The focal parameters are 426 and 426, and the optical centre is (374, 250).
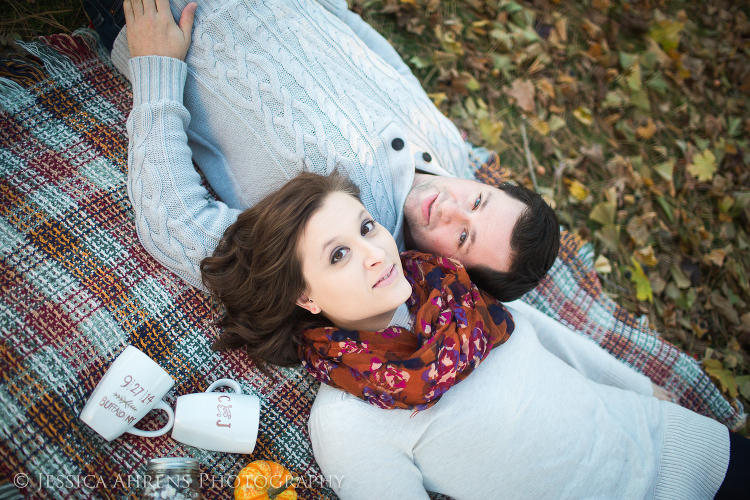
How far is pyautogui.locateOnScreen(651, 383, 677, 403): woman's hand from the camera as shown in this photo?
2.73m

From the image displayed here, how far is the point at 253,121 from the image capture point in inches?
90.1

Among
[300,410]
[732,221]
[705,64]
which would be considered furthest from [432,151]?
[705,64]

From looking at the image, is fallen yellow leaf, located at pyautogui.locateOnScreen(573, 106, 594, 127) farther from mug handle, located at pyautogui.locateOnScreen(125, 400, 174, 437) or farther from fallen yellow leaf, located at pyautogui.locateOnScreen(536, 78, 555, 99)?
mug handle, located at pyautogui.locateOnScreen(125, 400, 174, 437)

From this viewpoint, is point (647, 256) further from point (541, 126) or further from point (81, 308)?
point (81, 308)

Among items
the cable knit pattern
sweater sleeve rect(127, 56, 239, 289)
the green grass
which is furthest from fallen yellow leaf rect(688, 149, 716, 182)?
sweater sleeve rect(127, 56, 239, 289)

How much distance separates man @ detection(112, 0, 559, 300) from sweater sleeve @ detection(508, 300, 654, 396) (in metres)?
0.39

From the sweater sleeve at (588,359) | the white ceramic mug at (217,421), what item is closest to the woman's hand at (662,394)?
the sweater sleeve at (588,359)

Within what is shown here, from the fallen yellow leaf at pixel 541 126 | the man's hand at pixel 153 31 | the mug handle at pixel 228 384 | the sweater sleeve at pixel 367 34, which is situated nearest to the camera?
the mug handle at pixel 228 384

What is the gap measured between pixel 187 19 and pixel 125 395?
192 centimetres

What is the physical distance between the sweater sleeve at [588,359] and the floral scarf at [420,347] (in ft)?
1.77

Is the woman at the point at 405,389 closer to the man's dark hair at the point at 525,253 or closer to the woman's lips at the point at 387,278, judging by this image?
the woman's lips at the point at 387,278

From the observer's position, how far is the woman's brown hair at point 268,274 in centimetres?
190

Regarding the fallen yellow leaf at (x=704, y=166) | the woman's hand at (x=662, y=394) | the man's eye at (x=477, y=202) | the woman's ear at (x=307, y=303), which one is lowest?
the woman's hand at (x=662, y=394)

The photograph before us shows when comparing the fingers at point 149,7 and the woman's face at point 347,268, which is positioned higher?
the fingers at point 149,7
